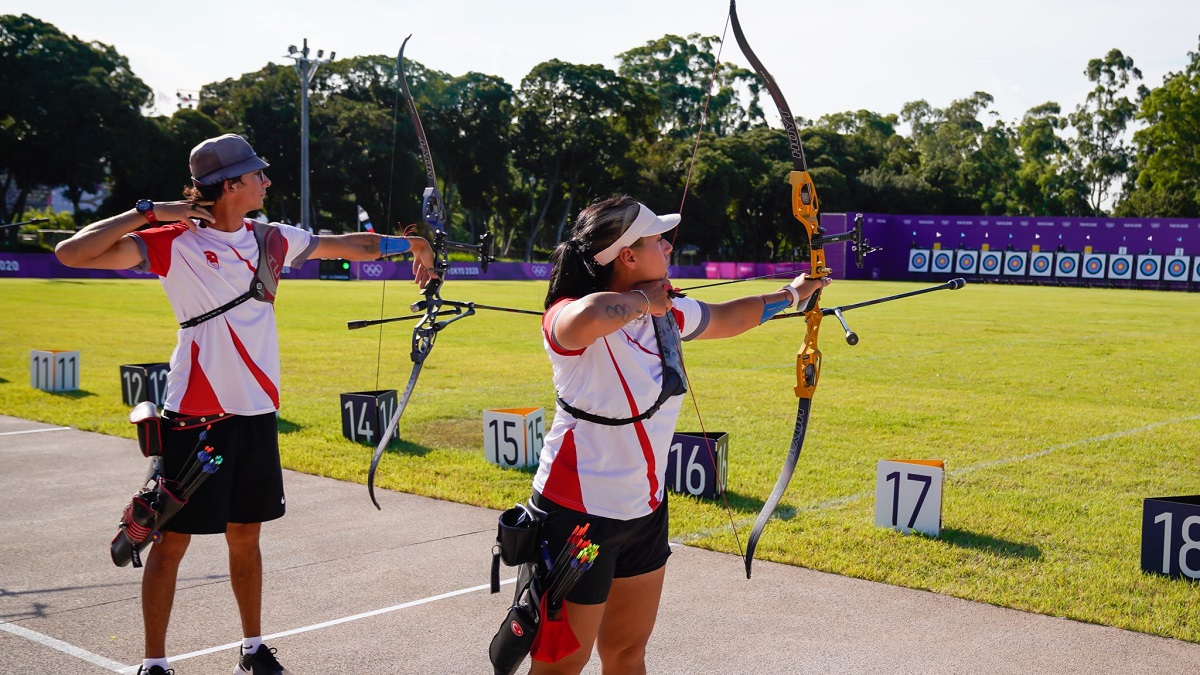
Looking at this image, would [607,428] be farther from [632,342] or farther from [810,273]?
[810,273]

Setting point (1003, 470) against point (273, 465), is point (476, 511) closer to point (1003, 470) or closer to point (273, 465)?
point (273, 465)

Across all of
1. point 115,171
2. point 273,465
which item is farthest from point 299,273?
point 273,465

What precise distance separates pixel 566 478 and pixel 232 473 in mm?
1595

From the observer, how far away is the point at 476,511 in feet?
21.8

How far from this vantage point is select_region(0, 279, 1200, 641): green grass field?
5.57 meters

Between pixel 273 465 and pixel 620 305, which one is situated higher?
pixel 620 305

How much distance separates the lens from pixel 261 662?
392 centimetres

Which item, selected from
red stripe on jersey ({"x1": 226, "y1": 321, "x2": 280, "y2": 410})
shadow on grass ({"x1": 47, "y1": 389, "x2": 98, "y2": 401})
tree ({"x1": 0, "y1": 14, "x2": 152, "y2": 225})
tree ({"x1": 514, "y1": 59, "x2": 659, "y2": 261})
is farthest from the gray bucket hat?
tree ({"x1": 514, "y1": 59, "x2": 659, "y2": 261})

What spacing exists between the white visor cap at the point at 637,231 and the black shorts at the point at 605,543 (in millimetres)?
741

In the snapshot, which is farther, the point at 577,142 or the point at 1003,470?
the point at 577,142

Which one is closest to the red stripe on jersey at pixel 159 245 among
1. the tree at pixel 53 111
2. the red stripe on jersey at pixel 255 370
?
the red stripe on jersey at pixel 255 370

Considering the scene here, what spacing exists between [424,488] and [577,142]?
176ft

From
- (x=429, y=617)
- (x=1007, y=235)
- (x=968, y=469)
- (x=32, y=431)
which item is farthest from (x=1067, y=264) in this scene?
(x=429, y=617)

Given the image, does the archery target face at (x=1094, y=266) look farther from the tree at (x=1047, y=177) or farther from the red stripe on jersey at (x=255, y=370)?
the red stripe on jersey at (x=255, y=370)
